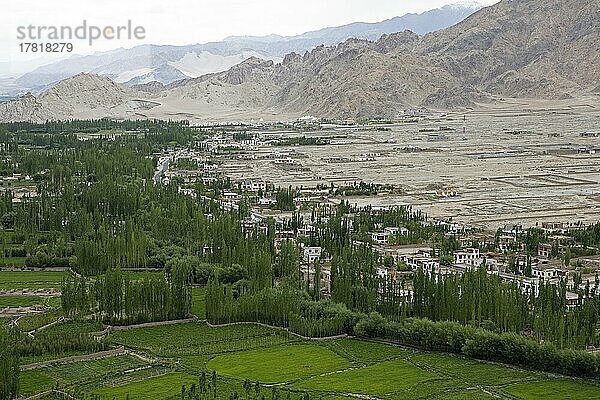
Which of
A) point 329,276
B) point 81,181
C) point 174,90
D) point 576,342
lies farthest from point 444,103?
point 576,342

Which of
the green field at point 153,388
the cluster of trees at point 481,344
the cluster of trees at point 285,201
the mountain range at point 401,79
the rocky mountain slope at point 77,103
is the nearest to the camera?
the green field at point 153,388

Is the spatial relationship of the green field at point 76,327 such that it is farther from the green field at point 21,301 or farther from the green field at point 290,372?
the green field at point 21,301

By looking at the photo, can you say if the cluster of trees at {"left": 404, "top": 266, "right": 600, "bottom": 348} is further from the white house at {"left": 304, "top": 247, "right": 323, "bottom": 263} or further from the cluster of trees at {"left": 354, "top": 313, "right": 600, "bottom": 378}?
the white house at {"left": 304, "top": 247, "right": 323, "bottom": 263}

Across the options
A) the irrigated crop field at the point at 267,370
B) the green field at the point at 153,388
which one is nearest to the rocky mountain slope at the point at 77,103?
the irrigated crop field at the point at 267,370

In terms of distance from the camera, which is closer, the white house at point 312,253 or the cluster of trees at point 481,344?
A: the cluster of trees at point 481,344

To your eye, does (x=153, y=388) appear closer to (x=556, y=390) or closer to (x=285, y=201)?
(x=556, y=390)
